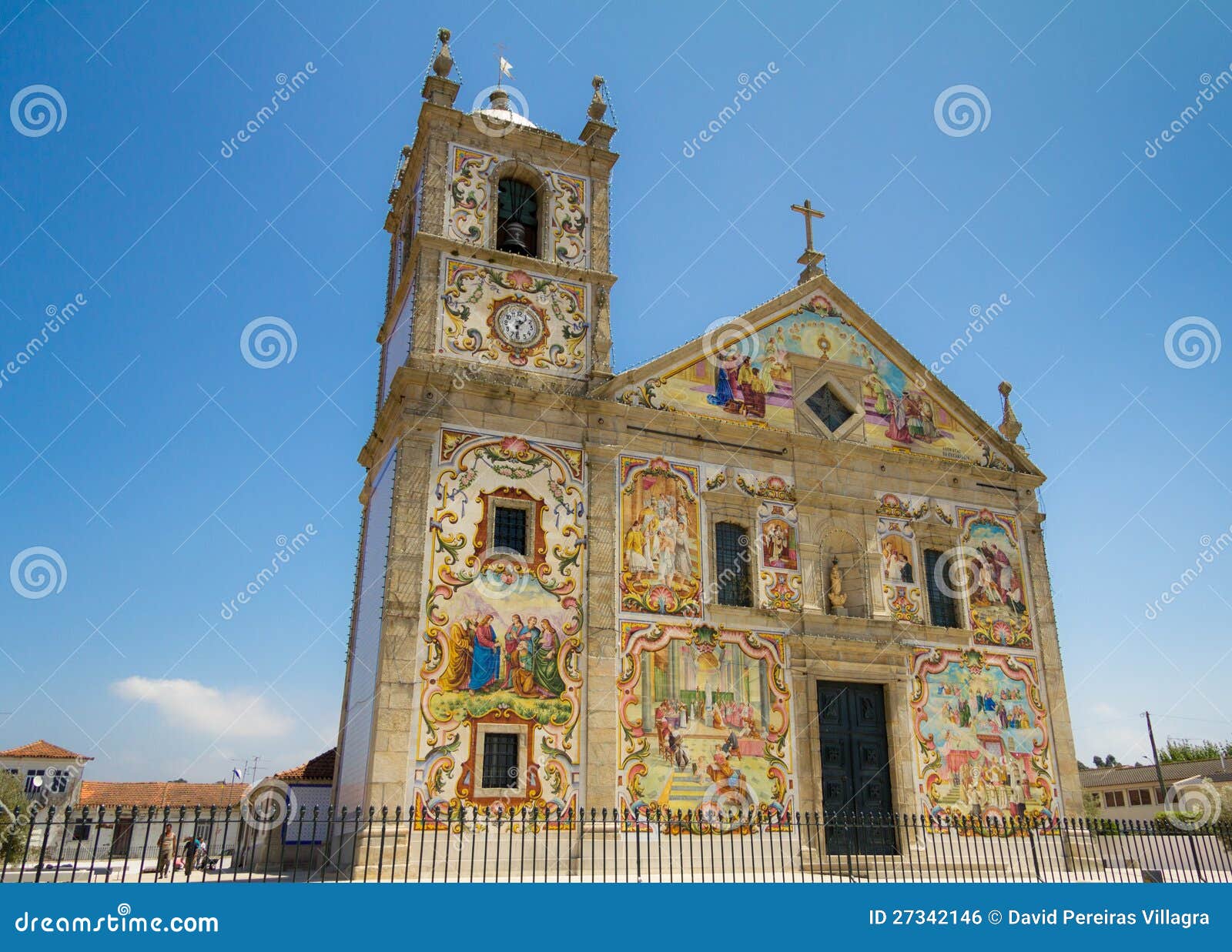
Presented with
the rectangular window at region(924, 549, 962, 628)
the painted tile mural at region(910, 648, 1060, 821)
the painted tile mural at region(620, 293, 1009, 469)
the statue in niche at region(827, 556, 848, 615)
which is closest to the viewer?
the painted tile mural at region(910, 648, 1060, 821)

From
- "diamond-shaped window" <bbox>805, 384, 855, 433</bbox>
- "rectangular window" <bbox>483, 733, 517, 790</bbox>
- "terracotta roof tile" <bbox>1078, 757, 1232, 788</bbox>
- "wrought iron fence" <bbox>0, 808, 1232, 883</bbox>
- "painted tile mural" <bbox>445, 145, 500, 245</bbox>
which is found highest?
"painted tile mural" <bbox>445, 145, 500, 245</bbox>

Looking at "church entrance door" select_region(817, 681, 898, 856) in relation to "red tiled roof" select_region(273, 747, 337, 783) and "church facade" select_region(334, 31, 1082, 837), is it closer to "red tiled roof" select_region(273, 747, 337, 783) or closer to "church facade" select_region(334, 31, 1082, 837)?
"church facade" select_region(334, 31, 1082, 837)

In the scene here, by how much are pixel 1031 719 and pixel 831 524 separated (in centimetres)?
549

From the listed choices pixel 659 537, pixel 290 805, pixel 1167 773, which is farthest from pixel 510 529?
pixel 1167 773

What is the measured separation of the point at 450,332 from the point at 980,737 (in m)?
12.4

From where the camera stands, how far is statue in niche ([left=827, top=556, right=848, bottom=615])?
58.5ft

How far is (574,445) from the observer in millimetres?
16812

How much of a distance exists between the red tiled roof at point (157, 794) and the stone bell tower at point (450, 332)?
24.2 meters

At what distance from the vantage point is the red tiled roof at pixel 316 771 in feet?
69.7

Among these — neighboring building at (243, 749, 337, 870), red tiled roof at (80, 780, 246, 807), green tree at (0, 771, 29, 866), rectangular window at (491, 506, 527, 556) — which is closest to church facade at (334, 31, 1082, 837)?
rectangular window at (491, 506, 527, 556)

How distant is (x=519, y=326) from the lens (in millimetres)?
17438

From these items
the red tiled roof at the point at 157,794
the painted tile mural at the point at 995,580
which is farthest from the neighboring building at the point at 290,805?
the red tiled roof at the point at 157,794

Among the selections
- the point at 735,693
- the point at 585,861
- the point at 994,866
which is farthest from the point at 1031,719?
the point at 585,861

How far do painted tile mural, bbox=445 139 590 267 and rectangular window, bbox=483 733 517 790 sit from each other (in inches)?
354
